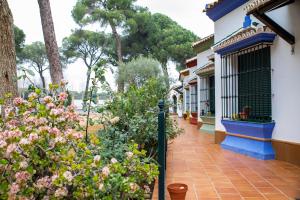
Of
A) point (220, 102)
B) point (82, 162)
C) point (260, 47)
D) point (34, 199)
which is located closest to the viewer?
point (34, 199)

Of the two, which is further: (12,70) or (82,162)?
(12,70)

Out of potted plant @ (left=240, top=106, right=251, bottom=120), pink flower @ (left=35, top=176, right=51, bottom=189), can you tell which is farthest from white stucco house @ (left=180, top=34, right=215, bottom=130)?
pink flower @ (left=35, top=176, right=51, bottom=189)

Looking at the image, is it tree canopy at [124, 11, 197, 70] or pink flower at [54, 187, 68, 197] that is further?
tree canopy at [124, 11, 197, 70]

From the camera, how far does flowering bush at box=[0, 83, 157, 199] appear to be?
2109mm

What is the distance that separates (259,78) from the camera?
7133 mm

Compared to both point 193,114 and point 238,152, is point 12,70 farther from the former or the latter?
point 193,114

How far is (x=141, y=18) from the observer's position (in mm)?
29250

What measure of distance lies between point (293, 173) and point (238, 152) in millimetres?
2130

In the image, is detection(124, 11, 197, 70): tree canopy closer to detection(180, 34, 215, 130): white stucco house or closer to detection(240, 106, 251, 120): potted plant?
detection(180, 34, 215, 130): white stucco house

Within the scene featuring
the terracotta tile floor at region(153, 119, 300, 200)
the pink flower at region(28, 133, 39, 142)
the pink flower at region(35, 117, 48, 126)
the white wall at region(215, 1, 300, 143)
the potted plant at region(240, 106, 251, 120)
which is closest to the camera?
the pink flower at region(28, 133, 39, 142)

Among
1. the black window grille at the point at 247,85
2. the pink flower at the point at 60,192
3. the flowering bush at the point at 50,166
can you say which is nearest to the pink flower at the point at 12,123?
the flowering bush at the point at 50,166

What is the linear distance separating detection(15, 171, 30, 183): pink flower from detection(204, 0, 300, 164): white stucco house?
15.5 feet

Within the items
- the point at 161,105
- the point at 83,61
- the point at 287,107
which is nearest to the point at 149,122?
the point at 161,105

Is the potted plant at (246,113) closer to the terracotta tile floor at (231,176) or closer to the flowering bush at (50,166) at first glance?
the terracotta tile floor at (231,176)
